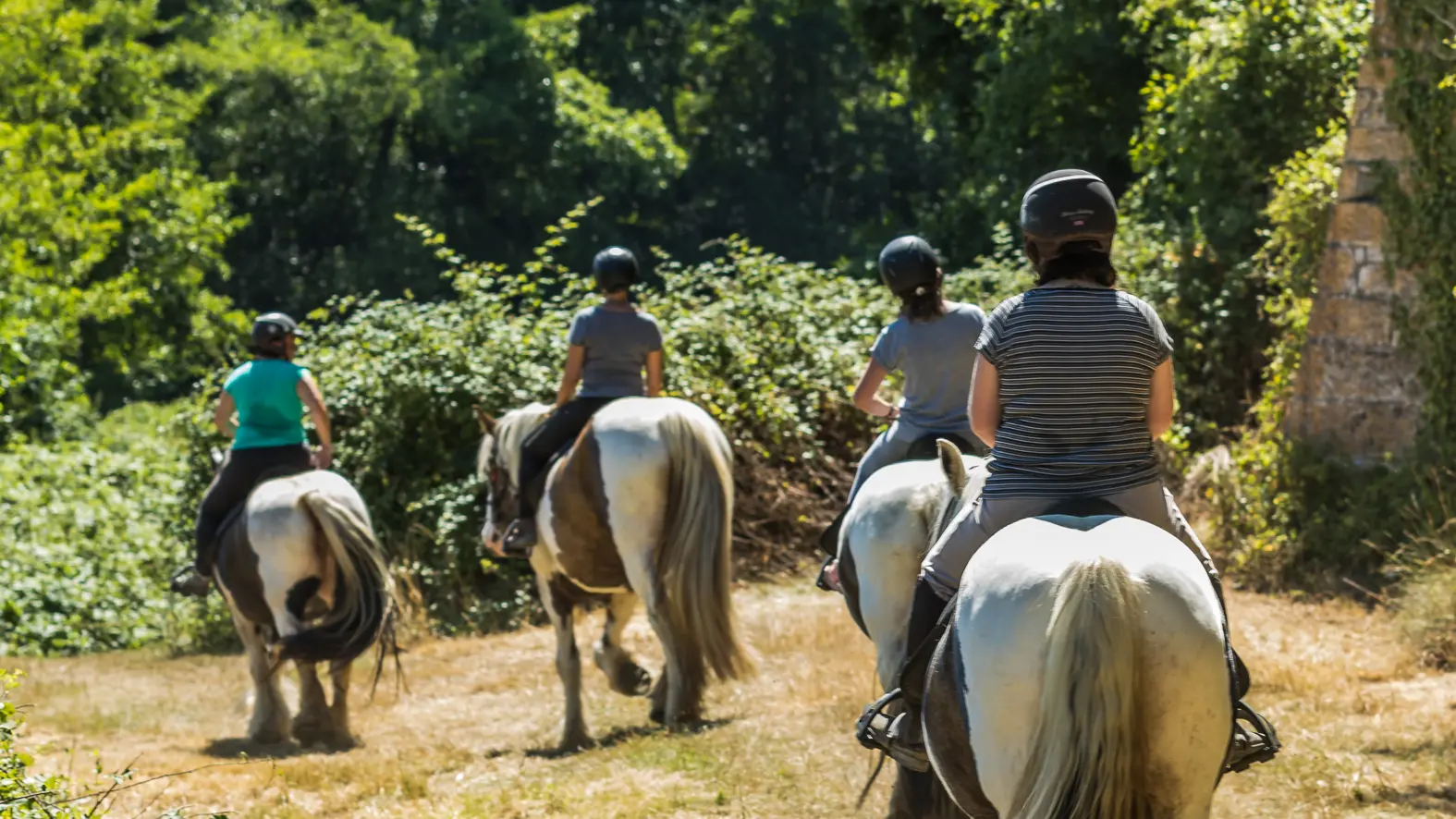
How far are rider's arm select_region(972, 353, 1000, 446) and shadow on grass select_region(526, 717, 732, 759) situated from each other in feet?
14.7

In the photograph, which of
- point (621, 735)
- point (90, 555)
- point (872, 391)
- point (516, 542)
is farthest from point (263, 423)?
point (90, 555)

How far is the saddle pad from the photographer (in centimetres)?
882

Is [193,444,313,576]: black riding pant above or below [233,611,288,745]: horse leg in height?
above

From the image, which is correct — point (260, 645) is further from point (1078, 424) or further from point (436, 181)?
point (436, 181)

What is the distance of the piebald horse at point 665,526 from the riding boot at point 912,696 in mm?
3840

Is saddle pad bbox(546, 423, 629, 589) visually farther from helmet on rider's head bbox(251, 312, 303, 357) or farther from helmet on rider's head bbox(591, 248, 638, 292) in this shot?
→ helmet on rider's head bbox(251, 312, 303, 357)

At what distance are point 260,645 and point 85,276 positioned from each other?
20038mm

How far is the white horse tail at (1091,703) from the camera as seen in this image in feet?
11.9

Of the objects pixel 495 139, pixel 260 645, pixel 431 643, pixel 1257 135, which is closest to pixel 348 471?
pixel 431 643

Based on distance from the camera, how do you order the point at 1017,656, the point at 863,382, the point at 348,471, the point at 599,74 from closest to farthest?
the point at 1017,656 < the point at 863,382 < the point at 348,471 < the point at 599,74

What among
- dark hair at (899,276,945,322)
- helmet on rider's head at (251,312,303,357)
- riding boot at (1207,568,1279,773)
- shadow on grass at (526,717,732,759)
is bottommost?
shadow on grass at (526,717,732,759)

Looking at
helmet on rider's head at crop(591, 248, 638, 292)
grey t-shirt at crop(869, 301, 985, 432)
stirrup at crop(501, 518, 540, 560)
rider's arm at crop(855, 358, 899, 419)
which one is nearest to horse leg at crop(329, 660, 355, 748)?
stirrup at crop(501, 518, 540, 560)

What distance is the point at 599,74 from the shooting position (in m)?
42.9

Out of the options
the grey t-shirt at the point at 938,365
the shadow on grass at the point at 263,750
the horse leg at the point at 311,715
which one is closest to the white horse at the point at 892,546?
the grey t-shirt at the point at 938,365
